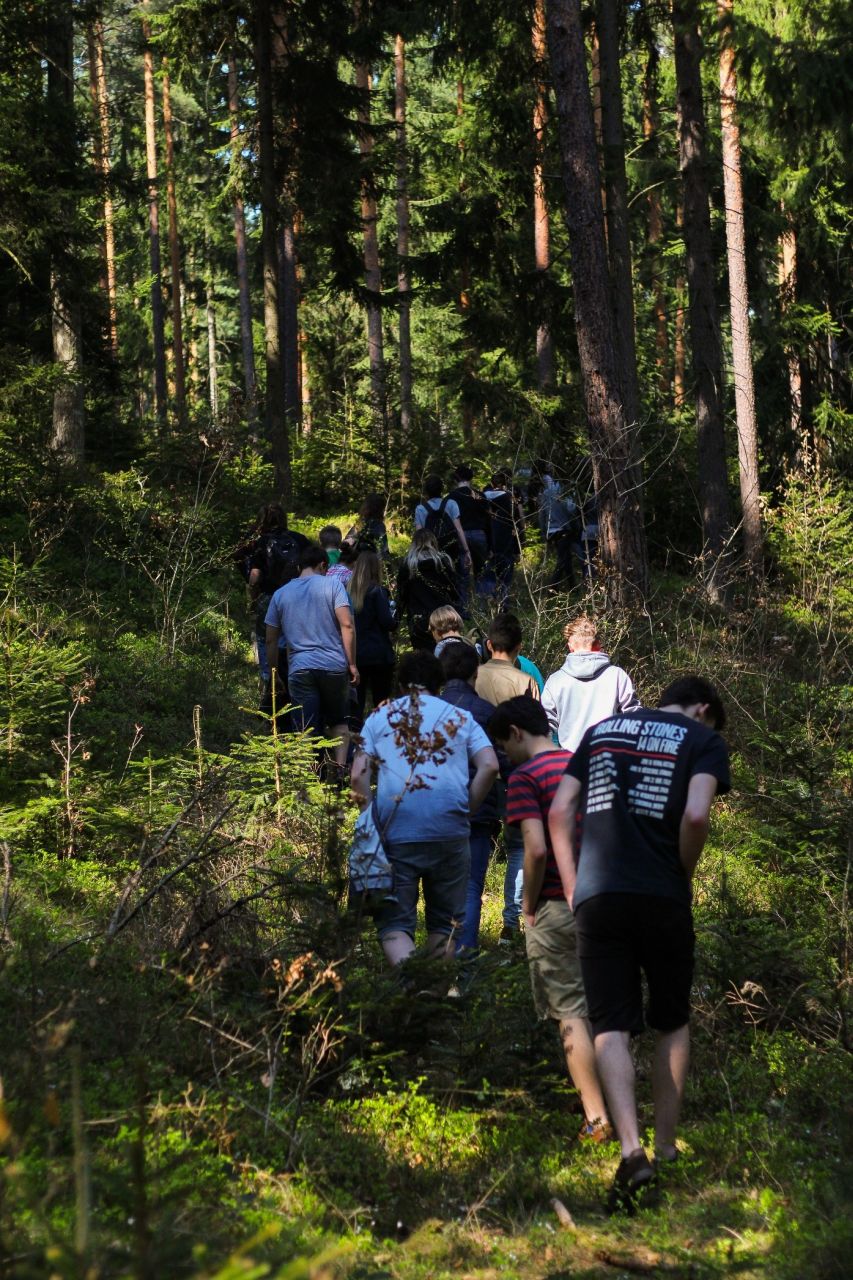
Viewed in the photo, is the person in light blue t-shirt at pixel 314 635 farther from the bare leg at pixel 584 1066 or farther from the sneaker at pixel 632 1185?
the sneaker at pixel 632 1185

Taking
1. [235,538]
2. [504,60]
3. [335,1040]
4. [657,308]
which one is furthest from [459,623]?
[657,308]

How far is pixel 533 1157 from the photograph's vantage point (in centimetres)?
530

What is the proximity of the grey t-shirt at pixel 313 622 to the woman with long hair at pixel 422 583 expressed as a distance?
1907mm

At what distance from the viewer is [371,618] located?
10859mm

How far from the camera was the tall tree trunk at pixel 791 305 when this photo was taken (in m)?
22.5

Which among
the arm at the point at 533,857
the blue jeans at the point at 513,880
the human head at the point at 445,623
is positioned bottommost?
the blue jeans at the point at 513,880

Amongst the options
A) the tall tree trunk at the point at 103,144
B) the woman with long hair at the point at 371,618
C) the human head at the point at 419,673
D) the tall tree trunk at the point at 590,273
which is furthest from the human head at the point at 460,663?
the tall tree trunk at the point at 103,144

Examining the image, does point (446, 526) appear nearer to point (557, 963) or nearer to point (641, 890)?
point (557, 963)

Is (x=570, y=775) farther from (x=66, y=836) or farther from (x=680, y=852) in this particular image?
(x=66, y=836)

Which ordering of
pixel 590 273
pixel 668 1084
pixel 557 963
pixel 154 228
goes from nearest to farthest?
pixel 668 1084 < pixel 557 963 < pixel 590 273 < pixel 154 228

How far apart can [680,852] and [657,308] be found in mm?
34742

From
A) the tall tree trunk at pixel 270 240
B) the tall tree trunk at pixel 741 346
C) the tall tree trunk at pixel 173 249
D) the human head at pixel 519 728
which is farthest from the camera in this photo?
the tall tree trunk at pixel 173 249

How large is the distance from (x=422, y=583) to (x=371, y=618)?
1.30m

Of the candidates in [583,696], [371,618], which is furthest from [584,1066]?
[371,618]
